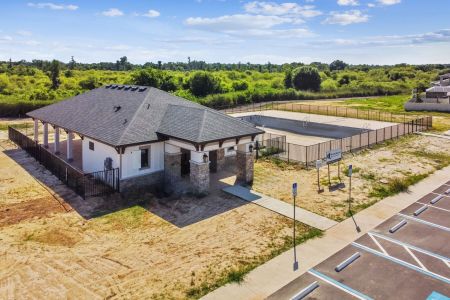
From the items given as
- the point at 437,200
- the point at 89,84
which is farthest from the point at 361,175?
the point at 89,84

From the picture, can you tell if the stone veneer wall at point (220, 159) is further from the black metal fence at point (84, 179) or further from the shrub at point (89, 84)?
the shrub at point (89, 84)

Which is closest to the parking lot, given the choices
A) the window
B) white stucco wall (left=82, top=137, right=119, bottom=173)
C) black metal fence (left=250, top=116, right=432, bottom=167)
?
black metal fence (left=250, top=116, right=432, bottom=167)

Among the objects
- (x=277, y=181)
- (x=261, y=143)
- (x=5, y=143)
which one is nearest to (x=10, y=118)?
(x=5, y=143)

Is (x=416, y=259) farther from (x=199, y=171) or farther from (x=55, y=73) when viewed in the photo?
(x=55, y=73)

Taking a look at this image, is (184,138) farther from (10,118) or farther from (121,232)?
(10,118)

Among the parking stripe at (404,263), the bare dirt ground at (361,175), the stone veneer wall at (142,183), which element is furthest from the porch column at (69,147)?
the parking stripe at (404,263)

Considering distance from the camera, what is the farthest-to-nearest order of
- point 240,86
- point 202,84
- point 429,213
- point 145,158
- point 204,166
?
1. point 240,86
2. point 202,84
3. point 145,158
4. point 204,166
5. point 429,213
